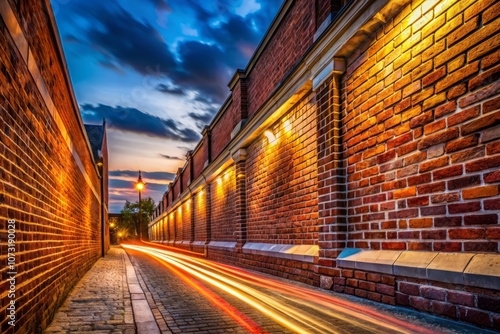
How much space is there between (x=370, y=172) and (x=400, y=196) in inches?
27.3

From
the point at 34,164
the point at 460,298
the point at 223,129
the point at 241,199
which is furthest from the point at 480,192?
the point at 223,129

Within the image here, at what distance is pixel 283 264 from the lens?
7.87 metres

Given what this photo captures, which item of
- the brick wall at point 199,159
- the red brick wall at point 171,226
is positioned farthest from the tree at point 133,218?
the brick wall at point 199,159

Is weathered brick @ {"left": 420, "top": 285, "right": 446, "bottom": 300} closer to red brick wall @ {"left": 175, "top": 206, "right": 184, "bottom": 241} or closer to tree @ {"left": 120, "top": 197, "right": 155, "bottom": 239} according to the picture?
red brick wall @ {"left": 175, "top": 206, "right": 184, "bottom": 241}

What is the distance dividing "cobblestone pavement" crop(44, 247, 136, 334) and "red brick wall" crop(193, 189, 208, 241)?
32.9 feet

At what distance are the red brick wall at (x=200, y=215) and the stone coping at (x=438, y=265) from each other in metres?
12.9

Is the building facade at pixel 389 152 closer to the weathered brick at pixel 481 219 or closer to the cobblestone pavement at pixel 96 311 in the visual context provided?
the weathered brick at pixel 481 219

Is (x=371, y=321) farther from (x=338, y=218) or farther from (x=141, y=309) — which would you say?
(x=141, y=309)

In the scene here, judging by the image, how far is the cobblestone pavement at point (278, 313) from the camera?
3.76 metres

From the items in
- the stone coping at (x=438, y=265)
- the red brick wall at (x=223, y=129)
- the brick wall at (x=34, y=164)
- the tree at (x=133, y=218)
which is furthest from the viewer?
the tree at (x=133, y=218)

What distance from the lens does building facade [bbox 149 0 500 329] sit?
11.1 feet

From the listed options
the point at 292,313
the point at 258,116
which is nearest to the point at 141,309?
the point at 292,313

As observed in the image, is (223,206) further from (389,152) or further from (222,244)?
(389,152)

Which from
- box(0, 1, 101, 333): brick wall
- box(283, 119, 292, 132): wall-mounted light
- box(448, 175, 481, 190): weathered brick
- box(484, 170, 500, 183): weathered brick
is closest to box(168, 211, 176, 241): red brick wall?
box(283, 119, 292, 132): wall-mounted light
